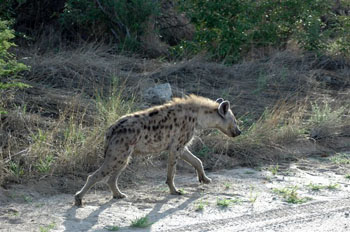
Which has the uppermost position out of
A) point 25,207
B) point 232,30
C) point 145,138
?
point 232,30

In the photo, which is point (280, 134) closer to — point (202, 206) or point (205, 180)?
point (205, 180)

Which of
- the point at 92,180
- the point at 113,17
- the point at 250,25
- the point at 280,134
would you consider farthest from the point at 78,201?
the point at 113,17

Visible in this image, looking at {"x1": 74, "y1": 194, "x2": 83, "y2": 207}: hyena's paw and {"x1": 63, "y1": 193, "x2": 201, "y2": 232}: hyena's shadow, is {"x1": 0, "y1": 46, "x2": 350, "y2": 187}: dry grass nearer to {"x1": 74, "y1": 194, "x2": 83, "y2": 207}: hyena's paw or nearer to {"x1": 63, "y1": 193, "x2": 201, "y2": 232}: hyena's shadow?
{"x1": 74, "y1": 194, "x2": 83, "y2": 207}: hyena's paw

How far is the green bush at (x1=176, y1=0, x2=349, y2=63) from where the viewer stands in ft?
43.1

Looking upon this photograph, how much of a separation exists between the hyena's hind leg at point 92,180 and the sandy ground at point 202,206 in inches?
4.4

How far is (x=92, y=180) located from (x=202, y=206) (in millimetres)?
1234

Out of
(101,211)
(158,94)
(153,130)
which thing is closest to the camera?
(101,211)

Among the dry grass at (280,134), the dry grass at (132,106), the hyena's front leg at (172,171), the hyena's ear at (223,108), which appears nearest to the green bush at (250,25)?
the dry grass at (132,106)

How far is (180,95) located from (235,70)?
2.04 m

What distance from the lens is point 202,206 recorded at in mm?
6984

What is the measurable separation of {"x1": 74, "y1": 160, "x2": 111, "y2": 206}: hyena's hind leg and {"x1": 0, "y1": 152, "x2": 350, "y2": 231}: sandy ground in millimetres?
112

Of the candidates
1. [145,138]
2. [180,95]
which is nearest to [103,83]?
[180,95]

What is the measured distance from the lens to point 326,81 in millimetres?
12945

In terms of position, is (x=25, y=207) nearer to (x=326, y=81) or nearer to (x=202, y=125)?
(x=202, y=125)
